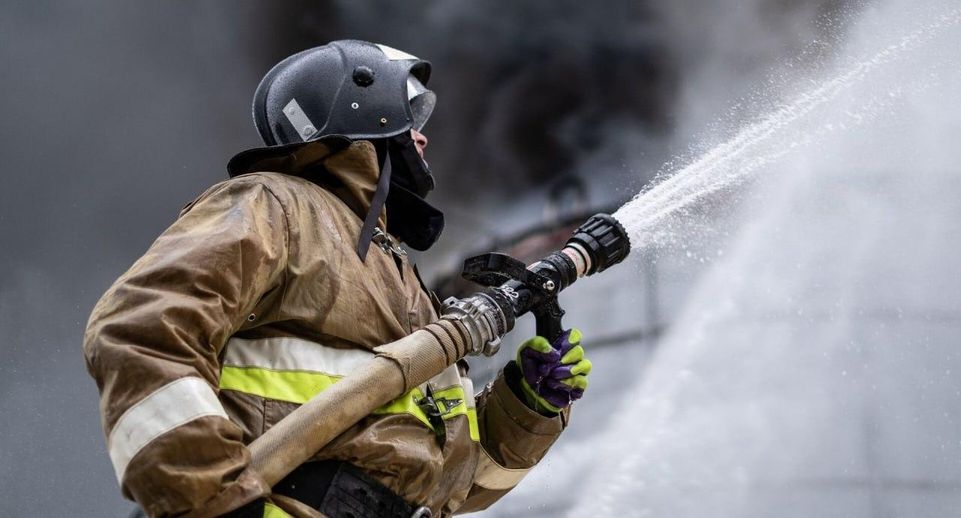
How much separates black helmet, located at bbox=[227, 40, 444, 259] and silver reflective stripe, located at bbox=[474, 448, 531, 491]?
2.10ft

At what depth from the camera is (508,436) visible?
3039 millimetres

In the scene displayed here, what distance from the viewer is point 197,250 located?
2.14 meters

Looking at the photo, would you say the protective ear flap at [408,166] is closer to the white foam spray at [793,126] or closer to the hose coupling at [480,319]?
the hose coupling at [480,319]

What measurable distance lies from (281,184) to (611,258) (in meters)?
1.02

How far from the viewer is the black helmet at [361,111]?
2.92 meters

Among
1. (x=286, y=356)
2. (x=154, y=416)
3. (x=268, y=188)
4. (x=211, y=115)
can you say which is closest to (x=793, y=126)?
(x=211, y=115)

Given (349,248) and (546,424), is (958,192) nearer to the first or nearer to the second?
(546,424)

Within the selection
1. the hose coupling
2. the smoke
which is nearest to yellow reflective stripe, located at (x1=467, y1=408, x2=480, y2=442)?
the hose coupling

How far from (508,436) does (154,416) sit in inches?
52.3

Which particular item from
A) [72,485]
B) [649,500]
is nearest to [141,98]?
[72,485]

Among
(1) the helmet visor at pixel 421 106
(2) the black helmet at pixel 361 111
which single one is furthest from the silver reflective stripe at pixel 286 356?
(1) the helmet visor at pixel 421 106

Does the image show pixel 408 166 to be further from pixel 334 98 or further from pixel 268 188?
pixel 268 188

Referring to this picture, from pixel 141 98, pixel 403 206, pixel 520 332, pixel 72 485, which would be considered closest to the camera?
pixel 403 206

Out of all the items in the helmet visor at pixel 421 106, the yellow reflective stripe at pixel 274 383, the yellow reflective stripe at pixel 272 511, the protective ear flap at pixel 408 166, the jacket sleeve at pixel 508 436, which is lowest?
the yellow reflective stripe at pixel 272 511
